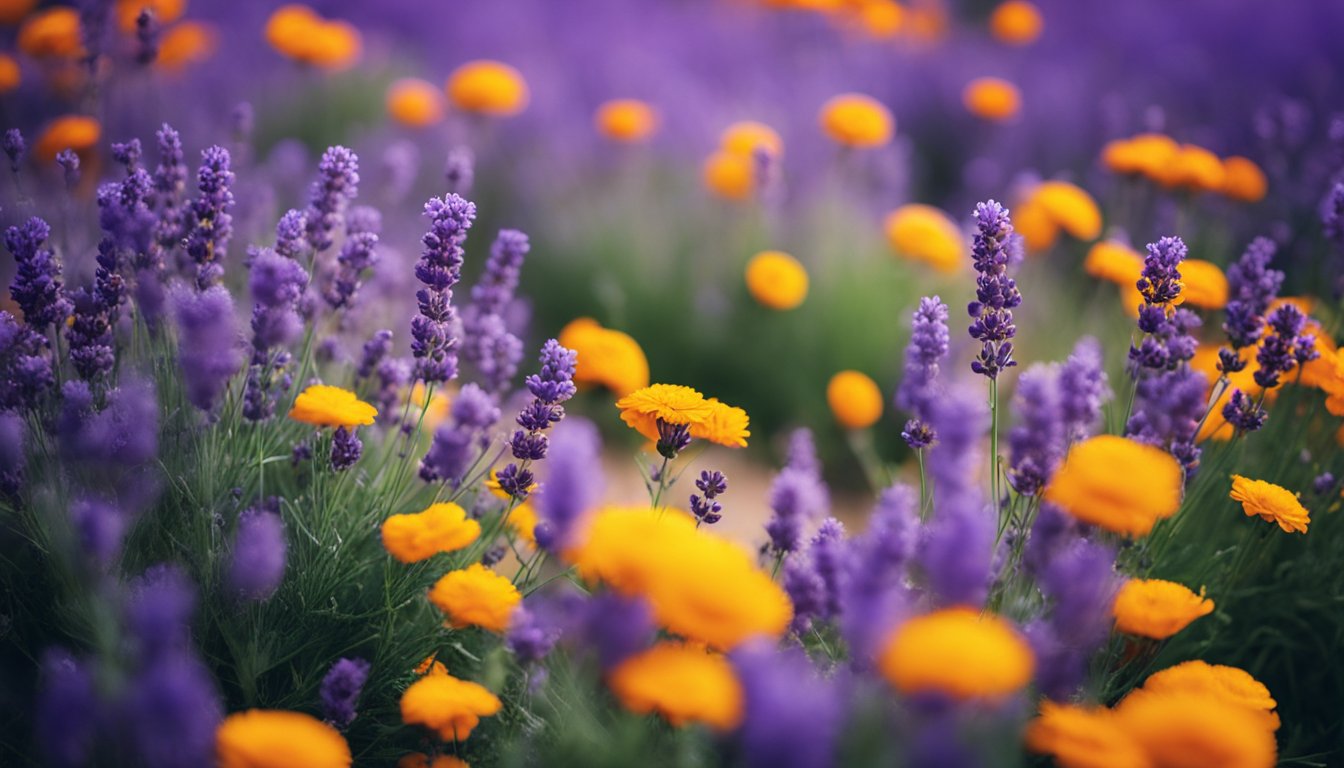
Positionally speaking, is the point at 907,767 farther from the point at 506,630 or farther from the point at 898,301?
the point at 898,301

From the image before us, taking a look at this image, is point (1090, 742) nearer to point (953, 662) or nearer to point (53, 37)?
point (953, 662)

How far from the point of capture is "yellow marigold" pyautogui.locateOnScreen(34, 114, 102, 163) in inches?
105

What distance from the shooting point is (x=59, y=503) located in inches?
61.0

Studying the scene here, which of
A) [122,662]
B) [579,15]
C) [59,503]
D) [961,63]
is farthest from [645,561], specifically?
[579,15]

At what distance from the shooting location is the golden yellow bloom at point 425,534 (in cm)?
146

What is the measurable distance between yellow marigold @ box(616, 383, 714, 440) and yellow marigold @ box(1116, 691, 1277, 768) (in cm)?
75

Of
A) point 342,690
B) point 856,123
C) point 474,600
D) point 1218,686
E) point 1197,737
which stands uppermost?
point 856,123

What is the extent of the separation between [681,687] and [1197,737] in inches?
22.4

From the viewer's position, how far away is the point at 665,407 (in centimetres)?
161

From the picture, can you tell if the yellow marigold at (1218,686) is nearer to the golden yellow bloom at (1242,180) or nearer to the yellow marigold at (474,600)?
the yellow marigold at (474,600)

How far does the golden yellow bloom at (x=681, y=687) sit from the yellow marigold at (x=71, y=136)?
7.57 ft

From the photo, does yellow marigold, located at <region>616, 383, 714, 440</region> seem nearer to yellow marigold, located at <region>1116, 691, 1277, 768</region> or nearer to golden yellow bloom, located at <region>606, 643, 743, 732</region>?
golden yellow bloom, located at <region>606, 643, 743, 732</region>

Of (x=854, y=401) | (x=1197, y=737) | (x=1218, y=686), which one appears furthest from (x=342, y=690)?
(x=854, y=401)

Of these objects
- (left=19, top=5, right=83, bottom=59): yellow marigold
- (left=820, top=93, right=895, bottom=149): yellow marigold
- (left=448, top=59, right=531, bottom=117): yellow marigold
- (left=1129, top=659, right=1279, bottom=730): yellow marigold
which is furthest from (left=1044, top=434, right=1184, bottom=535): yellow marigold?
(left=19, top=5, right=83, bottom=59): yellow marigold
